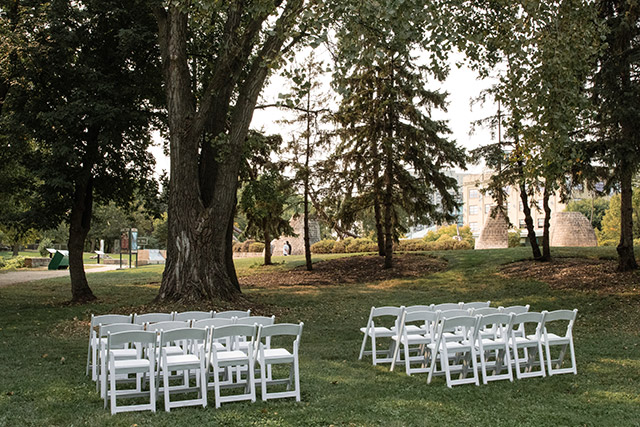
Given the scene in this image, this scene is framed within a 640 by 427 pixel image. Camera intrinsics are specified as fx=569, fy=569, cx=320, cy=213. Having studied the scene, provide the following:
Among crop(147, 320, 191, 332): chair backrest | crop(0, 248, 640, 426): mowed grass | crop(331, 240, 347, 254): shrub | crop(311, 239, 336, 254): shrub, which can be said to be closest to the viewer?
crop(0, 248, 640, 426): mowed grass

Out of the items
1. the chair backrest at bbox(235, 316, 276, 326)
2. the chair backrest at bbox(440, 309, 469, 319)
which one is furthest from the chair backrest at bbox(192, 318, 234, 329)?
the chair backrest at bbox(440, 309, 469, 319)

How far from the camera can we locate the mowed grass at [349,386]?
5824 millimetres

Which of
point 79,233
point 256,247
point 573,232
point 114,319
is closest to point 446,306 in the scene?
point 114,319

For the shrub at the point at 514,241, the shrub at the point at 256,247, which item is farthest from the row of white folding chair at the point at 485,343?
the shrub at the point at 256,247

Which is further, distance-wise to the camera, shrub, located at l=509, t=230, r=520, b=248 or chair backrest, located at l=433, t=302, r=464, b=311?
shrub, located at l=509, t=230, r=520, b=248

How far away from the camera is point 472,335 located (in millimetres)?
7402

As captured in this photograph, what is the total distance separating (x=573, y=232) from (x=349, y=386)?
3432 centimetres

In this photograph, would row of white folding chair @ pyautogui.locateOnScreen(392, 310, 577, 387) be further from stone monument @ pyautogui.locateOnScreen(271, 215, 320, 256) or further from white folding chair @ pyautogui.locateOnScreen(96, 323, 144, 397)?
stone monument @ pyautogui.locateOnScreen(271, 215, 320, 256)

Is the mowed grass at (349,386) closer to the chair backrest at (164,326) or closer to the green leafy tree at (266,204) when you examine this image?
the chair backrest at (164,326)

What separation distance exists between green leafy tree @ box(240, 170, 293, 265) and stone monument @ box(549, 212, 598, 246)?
19.0 metres

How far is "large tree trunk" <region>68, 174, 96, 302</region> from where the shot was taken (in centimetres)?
1750

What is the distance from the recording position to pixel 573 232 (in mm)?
37375

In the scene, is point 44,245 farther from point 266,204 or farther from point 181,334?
point 181,334

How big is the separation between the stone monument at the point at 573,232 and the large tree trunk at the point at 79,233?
99.1 feet
